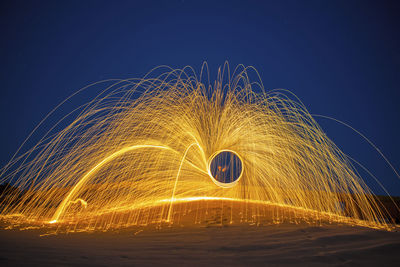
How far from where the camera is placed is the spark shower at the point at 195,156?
28.2 feet

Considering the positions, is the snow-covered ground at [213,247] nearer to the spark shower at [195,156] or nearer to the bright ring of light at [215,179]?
the spark shower at [195,156]

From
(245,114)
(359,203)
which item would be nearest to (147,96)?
(245,114)

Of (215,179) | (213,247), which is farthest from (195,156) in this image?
(213,247)

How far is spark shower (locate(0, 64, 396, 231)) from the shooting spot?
861 centimetres

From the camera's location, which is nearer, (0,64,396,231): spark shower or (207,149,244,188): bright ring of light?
(0,64,396,231): spark shower

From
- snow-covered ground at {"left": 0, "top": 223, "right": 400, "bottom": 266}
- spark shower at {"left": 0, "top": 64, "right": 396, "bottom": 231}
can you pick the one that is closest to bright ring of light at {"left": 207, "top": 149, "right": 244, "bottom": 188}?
spark shower at {"left": 0, "top": 64, "right": 396, "bottom": 231}

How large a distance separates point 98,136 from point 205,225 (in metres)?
5.45

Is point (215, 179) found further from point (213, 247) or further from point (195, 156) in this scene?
point (213, 247)

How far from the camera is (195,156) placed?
10.8 meters

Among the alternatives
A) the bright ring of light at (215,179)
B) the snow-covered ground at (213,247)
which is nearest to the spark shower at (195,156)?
the bright ring of light at (215,179)

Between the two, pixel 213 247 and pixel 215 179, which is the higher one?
pixel 215 179

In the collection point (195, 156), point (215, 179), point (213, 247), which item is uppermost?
point (195, 156)

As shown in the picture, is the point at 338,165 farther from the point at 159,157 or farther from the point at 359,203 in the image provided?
the point at 159,157

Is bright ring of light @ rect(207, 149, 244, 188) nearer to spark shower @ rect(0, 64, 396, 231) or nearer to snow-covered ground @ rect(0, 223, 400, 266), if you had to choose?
spark shower @ rect(0, 64, 396, 231)
